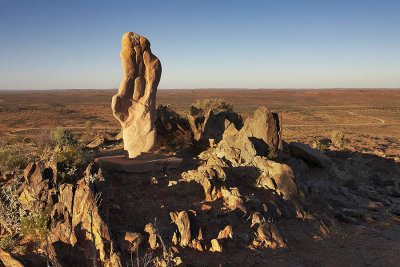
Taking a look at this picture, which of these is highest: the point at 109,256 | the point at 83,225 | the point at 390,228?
the point at 83,225

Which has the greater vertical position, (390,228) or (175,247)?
(175,247)

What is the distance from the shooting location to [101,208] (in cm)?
549

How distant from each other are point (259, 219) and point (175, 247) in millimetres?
2212

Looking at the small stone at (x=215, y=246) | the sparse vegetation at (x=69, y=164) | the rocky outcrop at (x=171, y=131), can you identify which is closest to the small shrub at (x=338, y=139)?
the rocky outcrop at (x=171, y=131)

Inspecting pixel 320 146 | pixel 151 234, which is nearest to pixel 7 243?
pixel 151 234

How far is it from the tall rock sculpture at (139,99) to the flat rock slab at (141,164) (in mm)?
457

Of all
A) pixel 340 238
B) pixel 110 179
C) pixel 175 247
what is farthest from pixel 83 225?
pixel 340 238

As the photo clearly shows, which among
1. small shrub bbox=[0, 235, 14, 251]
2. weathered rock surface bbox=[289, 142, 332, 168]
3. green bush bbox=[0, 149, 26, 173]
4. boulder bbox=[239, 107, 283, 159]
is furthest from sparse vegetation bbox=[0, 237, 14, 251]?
weathered rock surface bbox=[289, 142, 332, 168]

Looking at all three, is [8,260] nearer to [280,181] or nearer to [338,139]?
[280,181]

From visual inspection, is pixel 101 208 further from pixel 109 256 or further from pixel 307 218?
pixel 307 218

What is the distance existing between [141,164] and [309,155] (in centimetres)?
706

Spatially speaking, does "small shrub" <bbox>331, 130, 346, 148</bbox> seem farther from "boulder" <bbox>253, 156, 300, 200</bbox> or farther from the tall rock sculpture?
the tall rock sculpture

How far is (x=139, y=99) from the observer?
29.1 ft

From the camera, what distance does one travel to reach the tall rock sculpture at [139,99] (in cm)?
862
